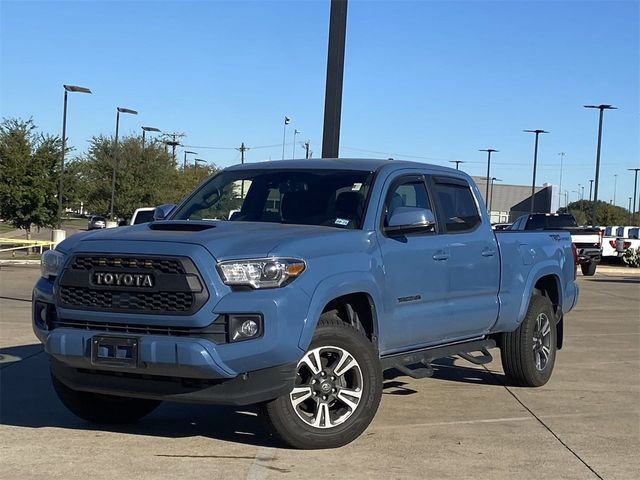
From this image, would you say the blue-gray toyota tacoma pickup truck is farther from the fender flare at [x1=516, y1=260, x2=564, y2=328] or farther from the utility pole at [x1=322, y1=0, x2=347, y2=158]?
the utility pole at [x1=322, y1=0, x2=347, y2=158]

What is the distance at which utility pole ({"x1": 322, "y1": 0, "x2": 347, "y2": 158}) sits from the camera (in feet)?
40.3

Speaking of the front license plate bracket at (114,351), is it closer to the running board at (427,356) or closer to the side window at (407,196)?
the running board at (427,356)

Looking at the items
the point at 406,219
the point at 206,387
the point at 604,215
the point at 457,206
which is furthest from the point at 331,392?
the point at 604,215

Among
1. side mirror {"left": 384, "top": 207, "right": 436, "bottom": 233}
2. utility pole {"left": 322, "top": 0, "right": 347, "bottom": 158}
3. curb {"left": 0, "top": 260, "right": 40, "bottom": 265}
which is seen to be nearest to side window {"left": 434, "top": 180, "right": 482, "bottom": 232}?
side mirror {"left": 384, "top": 207, "right": 436, "bottom": 233}

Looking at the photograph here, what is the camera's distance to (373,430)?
20.8 feet

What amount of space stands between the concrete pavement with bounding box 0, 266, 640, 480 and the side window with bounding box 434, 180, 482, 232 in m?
1.56

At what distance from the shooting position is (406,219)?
245 inches

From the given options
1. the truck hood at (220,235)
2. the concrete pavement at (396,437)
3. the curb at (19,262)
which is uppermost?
the truck hood at (220,235)

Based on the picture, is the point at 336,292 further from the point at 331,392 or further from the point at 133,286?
the point at 133,286

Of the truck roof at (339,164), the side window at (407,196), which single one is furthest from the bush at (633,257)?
the side window at (407,196)

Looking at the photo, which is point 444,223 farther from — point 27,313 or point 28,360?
point 27,313

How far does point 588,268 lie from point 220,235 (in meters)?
24.4

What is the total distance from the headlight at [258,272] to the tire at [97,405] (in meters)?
1.64

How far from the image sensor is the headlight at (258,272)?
5207 mm
